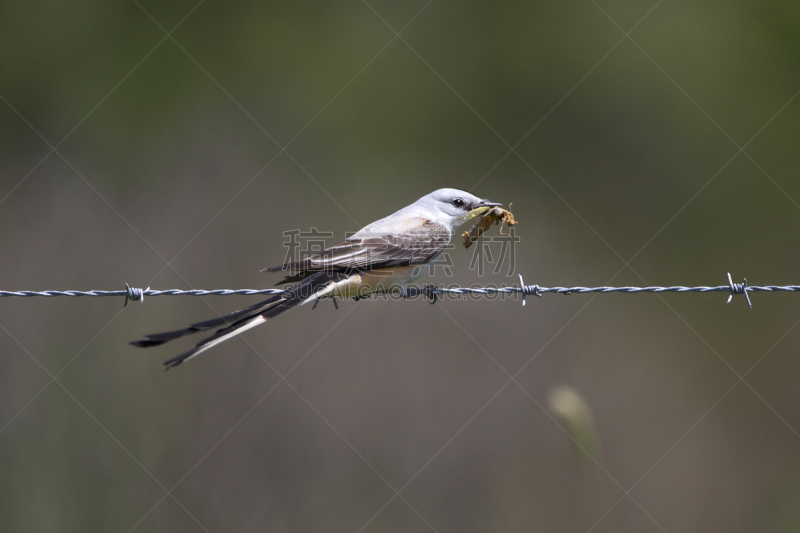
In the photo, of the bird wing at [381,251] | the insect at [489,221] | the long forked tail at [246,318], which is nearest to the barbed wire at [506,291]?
the long forked tail at [246,318]

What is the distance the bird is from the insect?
0.06m

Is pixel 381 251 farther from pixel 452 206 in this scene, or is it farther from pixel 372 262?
pixel 452 206

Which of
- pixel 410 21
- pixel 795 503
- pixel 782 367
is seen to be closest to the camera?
pixel 795 503

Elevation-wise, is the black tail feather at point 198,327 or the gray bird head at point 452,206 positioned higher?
the gray bird head at point 452,206

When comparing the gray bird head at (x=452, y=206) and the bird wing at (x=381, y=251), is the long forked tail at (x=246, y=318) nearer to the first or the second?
the bird wing at (x=381, y=251)

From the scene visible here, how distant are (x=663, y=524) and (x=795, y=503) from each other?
1650 mm

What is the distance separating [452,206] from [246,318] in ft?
7.69

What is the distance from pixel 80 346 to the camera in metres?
7.46

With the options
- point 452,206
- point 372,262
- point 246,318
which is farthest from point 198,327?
point 452,206

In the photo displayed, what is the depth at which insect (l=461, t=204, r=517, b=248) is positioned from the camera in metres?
5.13

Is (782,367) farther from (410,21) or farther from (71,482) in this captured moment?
(71,482)

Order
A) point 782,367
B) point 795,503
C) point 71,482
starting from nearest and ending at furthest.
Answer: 1. point 71,482
2. point 795,503
3. point 782,367

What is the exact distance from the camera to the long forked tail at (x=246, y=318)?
3264 millimetres

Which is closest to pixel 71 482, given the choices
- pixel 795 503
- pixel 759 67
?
pixel 795 503
